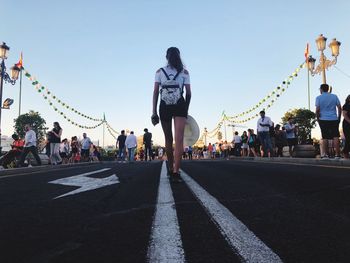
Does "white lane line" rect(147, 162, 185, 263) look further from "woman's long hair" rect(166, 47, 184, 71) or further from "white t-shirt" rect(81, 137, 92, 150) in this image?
"white t-shirt" rect(81, 137, 92, 150)

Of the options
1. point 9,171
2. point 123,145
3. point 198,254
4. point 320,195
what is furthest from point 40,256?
point 123,145

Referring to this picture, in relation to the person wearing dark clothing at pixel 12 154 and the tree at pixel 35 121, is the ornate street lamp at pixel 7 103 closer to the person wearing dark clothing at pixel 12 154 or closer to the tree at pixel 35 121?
the person wearing dark clothing at pixel 12 154

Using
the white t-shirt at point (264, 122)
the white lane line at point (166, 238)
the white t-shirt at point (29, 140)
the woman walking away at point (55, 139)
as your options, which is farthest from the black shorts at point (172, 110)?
the woman walking away at point (55, 139)

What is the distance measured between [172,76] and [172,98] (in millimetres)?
354

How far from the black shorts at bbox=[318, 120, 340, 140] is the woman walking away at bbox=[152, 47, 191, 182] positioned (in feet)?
18.0

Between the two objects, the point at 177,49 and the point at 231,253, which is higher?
the point at 177,49

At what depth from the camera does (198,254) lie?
5.09 ft

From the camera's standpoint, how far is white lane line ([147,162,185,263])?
1500mm

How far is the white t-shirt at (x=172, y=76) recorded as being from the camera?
5129mm

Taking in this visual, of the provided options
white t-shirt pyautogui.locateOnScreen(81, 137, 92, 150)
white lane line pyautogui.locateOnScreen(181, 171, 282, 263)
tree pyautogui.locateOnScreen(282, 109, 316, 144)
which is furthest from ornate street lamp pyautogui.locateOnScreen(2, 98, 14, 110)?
tree pyautogui.locateOnScreen(282, 109, 316, 144)

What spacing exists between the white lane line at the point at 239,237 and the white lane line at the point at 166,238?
0.82 feet

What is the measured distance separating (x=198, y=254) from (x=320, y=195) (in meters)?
2.13

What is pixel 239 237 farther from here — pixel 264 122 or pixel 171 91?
pixel 264 122

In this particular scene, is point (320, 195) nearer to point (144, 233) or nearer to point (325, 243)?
point (325, 243)
